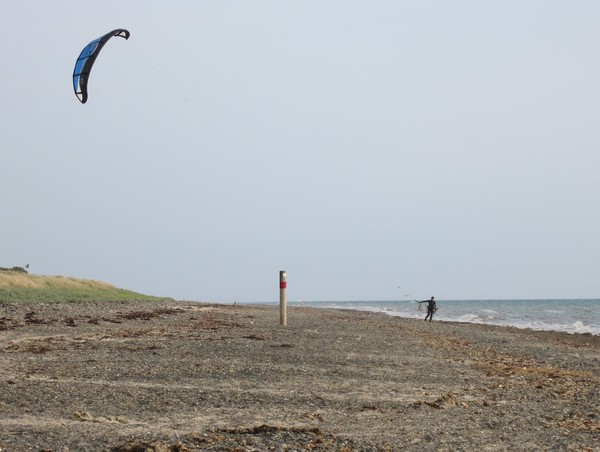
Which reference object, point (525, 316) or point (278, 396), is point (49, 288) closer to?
point (278, 396)

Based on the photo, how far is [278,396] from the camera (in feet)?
29.6

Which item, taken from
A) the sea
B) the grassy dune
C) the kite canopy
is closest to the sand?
the kite canopy

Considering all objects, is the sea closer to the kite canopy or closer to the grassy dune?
the grassy dune

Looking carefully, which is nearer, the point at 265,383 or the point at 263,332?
the point at 265,383

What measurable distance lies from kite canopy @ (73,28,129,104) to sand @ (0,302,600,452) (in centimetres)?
552

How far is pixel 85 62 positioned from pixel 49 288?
85.7 ft

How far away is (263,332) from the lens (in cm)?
1822

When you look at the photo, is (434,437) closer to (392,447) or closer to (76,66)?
(392,447)

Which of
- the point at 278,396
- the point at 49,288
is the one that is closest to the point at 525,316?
the point at 49,288

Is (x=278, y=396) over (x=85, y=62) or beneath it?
beneath

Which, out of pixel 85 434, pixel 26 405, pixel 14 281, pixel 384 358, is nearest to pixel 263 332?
pixel 384 358

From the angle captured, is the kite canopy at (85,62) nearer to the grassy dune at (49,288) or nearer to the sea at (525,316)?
the grassy dune at (49,288)

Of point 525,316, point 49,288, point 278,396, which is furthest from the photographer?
point 525,316

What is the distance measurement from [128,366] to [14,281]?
30.4 m
